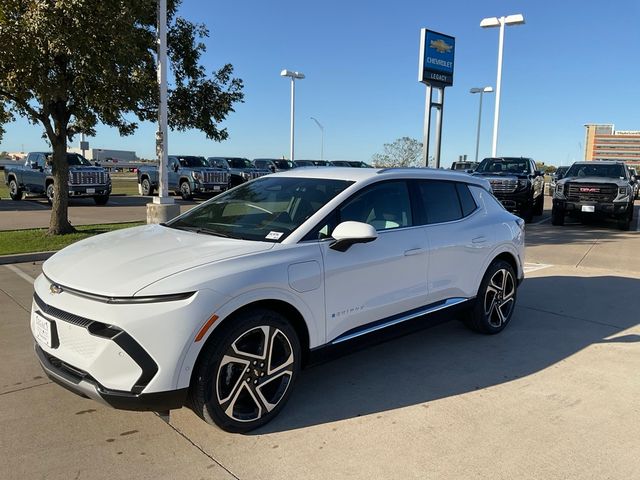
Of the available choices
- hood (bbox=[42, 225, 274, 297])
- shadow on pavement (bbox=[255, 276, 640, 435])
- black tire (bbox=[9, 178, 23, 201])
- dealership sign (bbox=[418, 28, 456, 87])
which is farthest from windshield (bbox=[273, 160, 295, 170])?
hood (bbox=[42, 225, 274, 297])

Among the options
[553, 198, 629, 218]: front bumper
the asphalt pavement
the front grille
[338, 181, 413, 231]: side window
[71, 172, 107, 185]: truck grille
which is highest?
[338, 181, 413, 231]: side window

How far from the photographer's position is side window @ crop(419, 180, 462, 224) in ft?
15.0

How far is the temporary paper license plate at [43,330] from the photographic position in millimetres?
3121

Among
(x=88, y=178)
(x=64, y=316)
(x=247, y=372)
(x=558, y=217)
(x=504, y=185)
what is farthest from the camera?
(x=88, y=178)

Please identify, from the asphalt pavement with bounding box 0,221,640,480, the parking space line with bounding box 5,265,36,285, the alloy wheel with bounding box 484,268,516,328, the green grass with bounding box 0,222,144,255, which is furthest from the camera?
the green grass with bounding box 0,222,144,255

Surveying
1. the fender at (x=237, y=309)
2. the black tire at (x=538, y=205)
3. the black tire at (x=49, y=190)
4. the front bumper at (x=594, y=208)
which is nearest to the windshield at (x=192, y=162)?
the black tire at (x=49, y=190)

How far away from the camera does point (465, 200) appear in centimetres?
507

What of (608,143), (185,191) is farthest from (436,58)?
(608,143)

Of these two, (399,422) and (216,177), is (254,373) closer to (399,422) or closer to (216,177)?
(399,422)

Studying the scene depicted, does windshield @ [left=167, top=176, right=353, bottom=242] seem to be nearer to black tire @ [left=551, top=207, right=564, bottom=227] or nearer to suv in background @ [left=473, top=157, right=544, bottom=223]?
suv in background @ [left=473, top=157, right=544, bottom=223]

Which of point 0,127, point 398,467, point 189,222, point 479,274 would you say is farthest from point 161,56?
point 398,467

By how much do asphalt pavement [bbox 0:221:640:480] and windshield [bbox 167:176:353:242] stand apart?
124 centimetres

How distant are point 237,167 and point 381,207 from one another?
871 inches

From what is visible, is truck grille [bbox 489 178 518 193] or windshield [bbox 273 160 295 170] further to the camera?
windshield [bbox 273 160 295 170]
